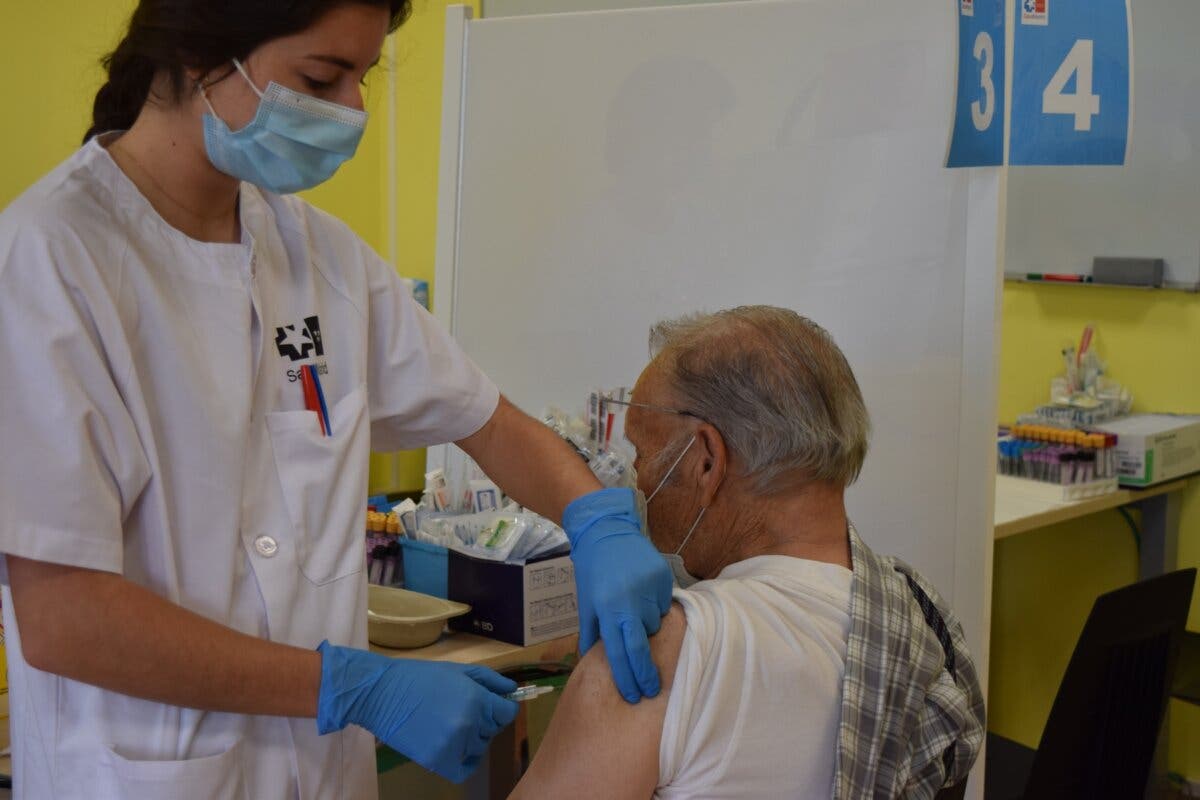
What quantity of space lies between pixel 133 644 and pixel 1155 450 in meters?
2.50

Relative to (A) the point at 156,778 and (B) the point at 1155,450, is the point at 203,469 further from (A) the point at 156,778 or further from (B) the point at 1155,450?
(B) the point at 1155,450

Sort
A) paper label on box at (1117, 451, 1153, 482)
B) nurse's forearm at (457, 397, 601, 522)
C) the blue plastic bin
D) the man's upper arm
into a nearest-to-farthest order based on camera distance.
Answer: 1. the man's upper arm
2. nurse's forearm at (457, 397, 601, 522)
3. the blue plastic bin
4. paper label on box at (1117, 451, 1153, 482)

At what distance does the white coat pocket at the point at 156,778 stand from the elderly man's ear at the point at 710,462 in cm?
59

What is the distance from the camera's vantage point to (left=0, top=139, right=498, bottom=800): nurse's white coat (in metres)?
Result: 1.02

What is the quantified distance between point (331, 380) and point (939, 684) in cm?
75

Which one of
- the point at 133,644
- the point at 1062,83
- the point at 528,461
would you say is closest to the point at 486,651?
the point at 528,461

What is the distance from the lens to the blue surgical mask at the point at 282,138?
1158mm

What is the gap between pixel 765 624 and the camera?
3.94 feet

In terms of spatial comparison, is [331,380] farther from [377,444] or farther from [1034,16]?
[1034,16]

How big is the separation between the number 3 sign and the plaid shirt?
0.84 meters

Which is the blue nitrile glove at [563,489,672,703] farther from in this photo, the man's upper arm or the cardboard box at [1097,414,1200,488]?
the cardboard box at [1097,414,1200,488]

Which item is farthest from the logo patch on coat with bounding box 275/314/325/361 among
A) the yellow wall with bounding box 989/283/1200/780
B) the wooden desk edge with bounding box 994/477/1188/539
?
the yellow wall with bounding box 989/283/1200/780

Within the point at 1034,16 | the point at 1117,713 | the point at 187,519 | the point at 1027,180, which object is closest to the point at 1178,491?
the point at 1027,180

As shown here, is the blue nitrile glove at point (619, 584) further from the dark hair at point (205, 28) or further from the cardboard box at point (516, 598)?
the dark hair at point (205, 28)
